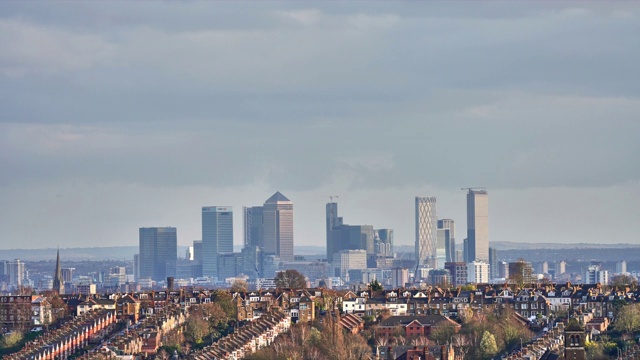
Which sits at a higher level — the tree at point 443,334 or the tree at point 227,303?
the tree at point 227,303

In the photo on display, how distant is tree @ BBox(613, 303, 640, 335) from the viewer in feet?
372

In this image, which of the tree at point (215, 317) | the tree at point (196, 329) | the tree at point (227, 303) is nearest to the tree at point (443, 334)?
the tree at point (215, 317)

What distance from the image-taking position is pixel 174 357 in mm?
105875

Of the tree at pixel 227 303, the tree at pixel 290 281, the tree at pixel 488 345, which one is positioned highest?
the tree at pixel 290 281

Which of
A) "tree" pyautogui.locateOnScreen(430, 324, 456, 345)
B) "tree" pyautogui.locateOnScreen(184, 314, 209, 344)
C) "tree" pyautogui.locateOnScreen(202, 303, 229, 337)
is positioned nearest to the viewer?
"tree" pyautogui.locateOnScreen(430, 324, 456, 345)

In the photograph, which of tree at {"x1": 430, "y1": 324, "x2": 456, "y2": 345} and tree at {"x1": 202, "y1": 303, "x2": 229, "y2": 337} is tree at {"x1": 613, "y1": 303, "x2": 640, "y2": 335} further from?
tree at {"x1": 202, "y1": 303, "x2": 229, "y2": 337}

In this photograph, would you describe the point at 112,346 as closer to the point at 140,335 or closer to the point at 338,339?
the point at 140,335

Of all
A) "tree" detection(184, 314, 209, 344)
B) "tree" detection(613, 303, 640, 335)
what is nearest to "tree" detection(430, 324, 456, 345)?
"tree" detection(613, 303, 640, 335)

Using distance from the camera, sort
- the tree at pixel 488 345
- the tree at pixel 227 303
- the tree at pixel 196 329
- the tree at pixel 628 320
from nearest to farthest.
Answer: the tree at pixel 488 345
the tree at pixel 628 320
the tree at pixel 196 329
the tree at pixel 227 303

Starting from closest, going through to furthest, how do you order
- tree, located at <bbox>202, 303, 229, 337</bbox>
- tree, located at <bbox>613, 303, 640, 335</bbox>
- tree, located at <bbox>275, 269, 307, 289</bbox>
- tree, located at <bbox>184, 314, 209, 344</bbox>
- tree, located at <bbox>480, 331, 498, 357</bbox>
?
tree, located at <bbox>480, 331, 498, 357</bbox>
tree, located at <bbox>613, 303, 640, 335</bbox>
tree, located at <bbox>184, 314, 209, 344</bbox>
tree, located at <bbox>202, 303, 229, 337</bbox>
tree, located at <bbox>275, 269, 307, 289</bbox>

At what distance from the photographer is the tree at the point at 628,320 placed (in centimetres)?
11344

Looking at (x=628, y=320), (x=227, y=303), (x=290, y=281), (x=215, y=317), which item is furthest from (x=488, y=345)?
(x=290, y=281)

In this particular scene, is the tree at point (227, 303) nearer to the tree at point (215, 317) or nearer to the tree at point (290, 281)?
the tree at point (215, 317)

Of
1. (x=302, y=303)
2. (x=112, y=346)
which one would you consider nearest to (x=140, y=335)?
(x=112, y=346)
